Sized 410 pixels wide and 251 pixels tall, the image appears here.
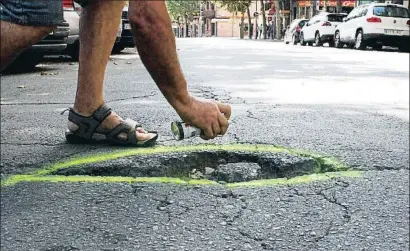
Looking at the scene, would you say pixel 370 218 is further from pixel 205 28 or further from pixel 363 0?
pixel 205 28

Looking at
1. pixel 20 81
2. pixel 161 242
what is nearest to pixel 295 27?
pixel 20 81

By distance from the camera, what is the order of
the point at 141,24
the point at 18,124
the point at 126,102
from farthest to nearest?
1. the point at 126,102
2. the point at 18,124
3. the point at 141,24

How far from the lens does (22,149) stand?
3107 mm

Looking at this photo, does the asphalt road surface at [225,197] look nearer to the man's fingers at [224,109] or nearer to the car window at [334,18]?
the man's fingers at [224,109]

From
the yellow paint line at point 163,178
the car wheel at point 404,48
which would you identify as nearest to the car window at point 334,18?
the car wheel at point 404,48

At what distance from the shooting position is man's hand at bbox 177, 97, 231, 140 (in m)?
1.86

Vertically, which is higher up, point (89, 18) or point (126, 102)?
point (89, 18)

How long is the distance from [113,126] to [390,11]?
54.9 feet

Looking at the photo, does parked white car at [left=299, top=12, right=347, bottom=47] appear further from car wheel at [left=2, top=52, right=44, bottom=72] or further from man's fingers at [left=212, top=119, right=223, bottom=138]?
man's fingers at [left=212, top=119, right=223, bottom=138]

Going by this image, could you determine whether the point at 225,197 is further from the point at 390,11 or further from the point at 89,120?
the point at 390,11

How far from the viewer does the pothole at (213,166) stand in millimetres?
2691

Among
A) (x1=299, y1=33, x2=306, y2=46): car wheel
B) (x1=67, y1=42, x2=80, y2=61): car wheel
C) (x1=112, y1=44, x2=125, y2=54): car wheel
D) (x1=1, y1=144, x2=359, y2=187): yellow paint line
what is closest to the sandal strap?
(x1=1, y1=144, x2=359, y2=187): yellow paint line

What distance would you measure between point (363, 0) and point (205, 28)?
5283cm

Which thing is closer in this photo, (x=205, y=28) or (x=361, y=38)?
(x=361, y=38)
